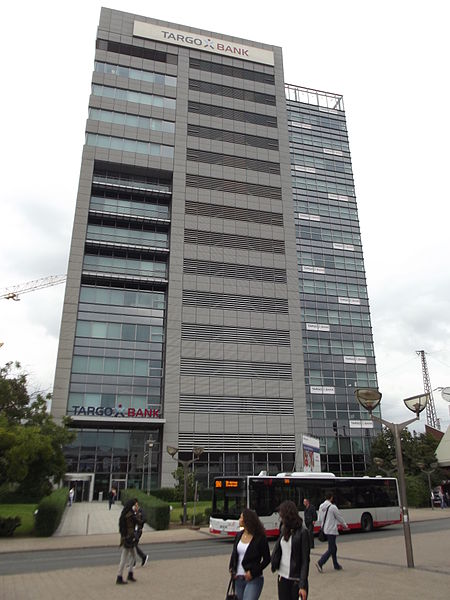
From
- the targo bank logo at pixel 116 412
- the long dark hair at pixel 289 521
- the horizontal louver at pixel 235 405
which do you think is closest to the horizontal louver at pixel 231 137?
the horizontal louver at pixel 235 405

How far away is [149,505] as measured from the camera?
948 inches

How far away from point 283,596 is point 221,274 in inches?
1756

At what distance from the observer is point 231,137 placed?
186 feet

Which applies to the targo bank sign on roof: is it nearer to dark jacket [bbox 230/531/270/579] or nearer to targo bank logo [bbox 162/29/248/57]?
targo bank logo [bbox 162/29/248/57]

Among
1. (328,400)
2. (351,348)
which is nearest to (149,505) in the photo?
(328,400)

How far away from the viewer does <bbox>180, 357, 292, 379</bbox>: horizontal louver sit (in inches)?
1772

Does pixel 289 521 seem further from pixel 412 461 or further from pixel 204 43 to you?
pixel 204 43

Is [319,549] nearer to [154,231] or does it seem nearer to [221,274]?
[221,274]

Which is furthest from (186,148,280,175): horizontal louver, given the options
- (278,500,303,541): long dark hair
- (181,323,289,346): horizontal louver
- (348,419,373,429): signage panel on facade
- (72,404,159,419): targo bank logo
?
(278,500,303,541): long dark hair

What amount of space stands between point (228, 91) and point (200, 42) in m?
8.59

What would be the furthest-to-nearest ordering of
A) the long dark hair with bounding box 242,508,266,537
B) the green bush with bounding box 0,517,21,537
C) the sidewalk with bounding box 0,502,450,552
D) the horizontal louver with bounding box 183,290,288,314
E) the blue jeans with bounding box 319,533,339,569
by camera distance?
the horizontal louver with bounding box 183,290,288,314
the green bush with bounding box 0,517,21,537
the sidewalk with bounding box 0,502,450,552
the blue jeans with bounding box 319,533,339,569
the long dark hair with bounding box 242,508,266,537

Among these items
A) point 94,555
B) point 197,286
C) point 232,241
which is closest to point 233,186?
point 232,241

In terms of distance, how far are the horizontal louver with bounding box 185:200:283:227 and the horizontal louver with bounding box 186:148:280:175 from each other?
6153mm

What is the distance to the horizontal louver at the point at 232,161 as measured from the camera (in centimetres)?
5441
